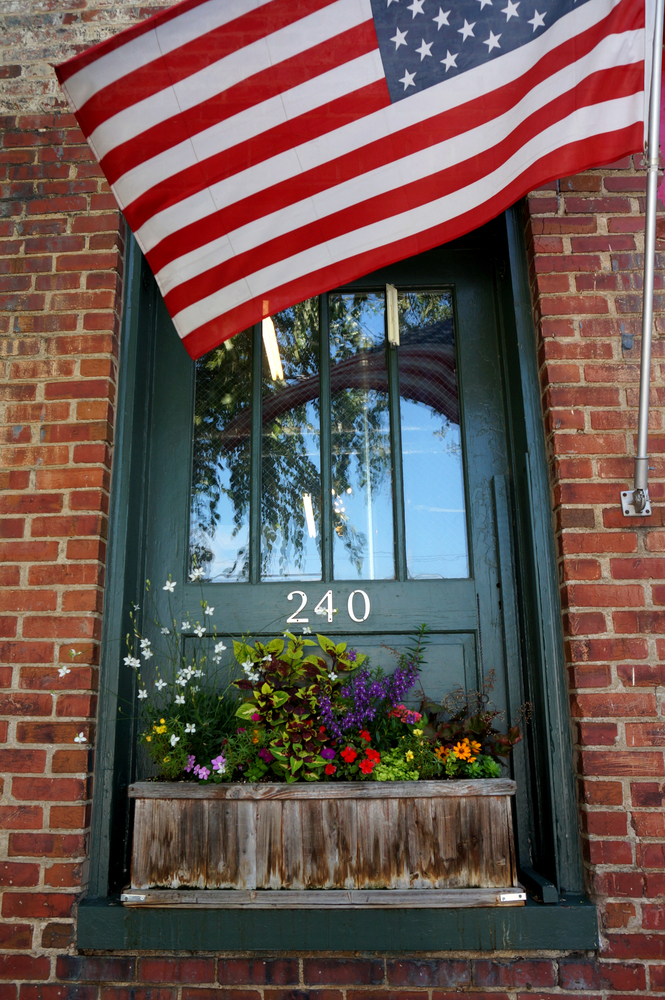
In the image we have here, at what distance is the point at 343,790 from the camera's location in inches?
81.6

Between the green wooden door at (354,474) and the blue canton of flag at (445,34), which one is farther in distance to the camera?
the green wooden door at (354,474)

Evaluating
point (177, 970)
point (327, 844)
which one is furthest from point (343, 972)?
point (177, 970)

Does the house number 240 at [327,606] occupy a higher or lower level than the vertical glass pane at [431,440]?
lower

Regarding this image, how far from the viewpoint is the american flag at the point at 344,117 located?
204cm

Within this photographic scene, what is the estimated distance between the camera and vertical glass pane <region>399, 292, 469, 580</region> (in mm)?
2637

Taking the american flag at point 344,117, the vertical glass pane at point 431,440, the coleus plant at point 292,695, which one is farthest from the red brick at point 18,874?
the american flag at point 344,117

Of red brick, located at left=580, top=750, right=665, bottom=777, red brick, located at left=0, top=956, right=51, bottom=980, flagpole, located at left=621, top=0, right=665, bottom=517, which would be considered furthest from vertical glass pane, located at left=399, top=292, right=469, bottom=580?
red brick, located at left=0, top=956, right=51, bottom=980

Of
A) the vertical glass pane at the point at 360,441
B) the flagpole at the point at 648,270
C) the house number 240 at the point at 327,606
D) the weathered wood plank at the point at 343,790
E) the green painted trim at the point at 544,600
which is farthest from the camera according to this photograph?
the vertical glass pane at the point at 360,441

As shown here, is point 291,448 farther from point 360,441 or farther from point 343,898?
point 343,898

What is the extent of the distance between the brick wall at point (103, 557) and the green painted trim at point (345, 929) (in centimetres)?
7

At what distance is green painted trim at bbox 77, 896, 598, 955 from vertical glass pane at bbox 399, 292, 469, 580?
108 cm

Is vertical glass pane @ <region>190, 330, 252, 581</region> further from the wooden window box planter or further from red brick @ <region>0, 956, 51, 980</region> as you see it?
red brick @ <region>0, 956, 51, 980</region>

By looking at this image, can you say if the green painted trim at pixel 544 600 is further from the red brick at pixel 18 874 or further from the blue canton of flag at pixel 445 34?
the red brick at pixel 18 874

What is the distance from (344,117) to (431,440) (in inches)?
45.7
